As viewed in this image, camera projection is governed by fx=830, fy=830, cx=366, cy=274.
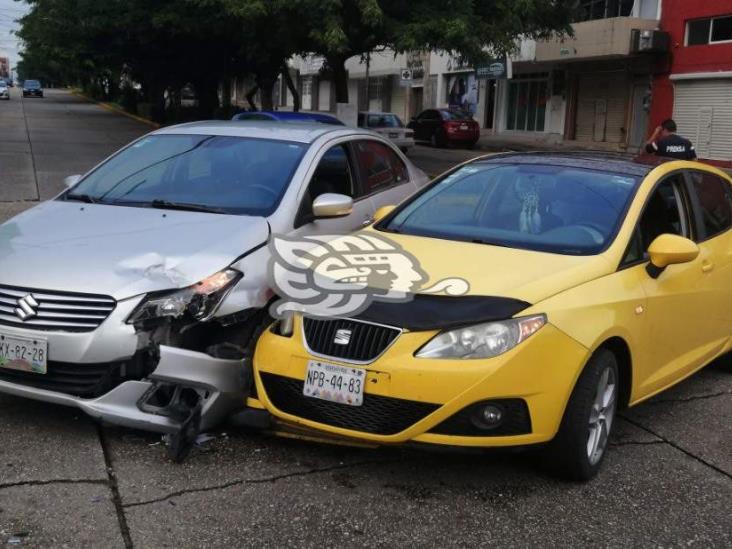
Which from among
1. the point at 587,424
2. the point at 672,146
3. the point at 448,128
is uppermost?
the point at 672,146

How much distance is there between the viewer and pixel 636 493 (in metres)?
3.83

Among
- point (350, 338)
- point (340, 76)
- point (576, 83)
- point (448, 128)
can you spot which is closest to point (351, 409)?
point (350, 338)

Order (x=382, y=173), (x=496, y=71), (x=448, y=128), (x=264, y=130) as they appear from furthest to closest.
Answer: (x=496, y=71), (x=448, y=128), (x=382, y=173), (x=264, y=130)

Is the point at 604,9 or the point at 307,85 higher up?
the point at 604,9

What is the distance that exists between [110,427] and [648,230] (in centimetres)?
304

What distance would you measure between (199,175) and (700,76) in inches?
1017

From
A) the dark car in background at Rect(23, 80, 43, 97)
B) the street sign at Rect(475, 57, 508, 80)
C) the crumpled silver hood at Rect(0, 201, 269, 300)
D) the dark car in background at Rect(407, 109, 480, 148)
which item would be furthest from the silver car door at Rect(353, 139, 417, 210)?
the dark car in background at Rect(23, 80, 43, 97)

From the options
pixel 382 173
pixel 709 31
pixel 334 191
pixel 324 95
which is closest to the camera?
pixel 334 191

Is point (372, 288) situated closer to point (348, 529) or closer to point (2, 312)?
point (348, 529)

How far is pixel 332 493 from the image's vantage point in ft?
12.1

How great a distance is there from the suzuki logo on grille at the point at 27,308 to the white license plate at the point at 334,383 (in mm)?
1364

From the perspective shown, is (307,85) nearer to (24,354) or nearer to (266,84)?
(266,84)

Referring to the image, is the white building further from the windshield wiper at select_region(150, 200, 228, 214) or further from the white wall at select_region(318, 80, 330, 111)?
the windshield wiper at select_region(150, 200, 228, 214)

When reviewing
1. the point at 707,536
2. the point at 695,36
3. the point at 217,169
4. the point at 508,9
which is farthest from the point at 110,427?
the point at 695,36
